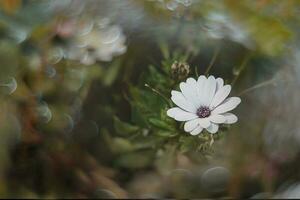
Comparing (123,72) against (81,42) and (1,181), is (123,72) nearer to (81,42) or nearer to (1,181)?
(81,42)

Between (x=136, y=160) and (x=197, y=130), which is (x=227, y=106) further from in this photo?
(x=136, y=160)

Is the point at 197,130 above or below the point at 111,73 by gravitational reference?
below

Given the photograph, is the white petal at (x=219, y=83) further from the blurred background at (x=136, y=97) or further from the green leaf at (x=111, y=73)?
the green leaf at (x=111, y=73)

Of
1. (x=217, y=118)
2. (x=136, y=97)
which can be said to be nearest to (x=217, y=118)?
(x=217, y=118)

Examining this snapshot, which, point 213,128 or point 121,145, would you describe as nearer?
point 213,128

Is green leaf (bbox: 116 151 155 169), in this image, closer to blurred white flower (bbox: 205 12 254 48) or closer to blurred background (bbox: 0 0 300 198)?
blurred background (bbox: 0 0 300 198)

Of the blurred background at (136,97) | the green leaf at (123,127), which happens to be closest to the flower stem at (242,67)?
the blurred background at (136,97)

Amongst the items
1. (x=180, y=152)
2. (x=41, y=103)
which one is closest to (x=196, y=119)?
(x=180, y=152)
